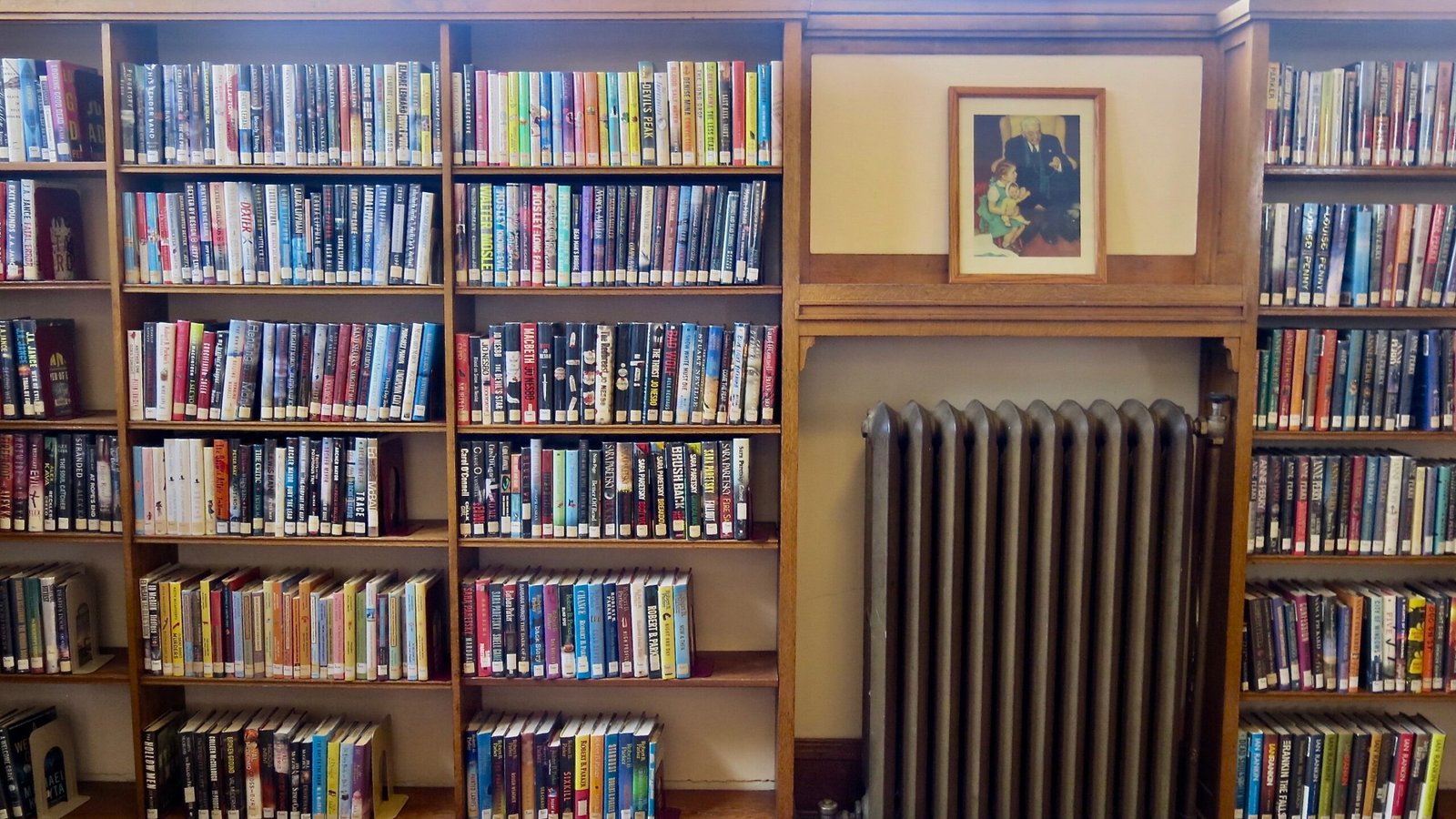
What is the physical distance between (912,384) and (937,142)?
608 millimetres

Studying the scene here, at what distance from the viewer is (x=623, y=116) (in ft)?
8.00

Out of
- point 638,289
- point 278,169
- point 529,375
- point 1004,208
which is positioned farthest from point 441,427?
point 1004,208

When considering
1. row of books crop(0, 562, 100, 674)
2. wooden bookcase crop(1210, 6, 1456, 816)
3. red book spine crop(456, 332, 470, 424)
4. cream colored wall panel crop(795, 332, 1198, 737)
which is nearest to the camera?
wooden bookcase crop(1210, 6, 1456, 816)

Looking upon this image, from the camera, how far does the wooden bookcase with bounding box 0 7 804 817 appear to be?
96.3 inches

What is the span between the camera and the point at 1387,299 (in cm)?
249

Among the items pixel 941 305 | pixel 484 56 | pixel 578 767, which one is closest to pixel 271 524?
pixel 578 767

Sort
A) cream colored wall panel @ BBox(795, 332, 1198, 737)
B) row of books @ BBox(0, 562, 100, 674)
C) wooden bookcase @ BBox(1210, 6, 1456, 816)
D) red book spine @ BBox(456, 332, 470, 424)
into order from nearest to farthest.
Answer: wooden bookcase @ BBox(1210, 6, 1456, 816) → red book spine @ BBox(456, 332, 470, 424) → row of books @ BBox(0, 562, 100, 674) → cream colored wall panel @ BBox(795, 332, 1198, 737)

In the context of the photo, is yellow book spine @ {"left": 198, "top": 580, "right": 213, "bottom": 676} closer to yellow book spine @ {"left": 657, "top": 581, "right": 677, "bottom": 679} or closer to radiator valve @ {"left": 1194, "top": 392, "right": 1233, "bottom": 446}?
yellow book spine @ {"left": 657, "top": 581, "right": 677, "bottom": 679}

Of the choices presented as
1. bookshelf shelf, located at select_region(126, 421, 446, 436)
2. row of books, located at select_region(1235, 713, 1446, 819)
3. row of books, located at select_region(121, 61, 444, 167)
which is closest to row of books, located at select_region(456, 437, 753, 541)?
bookshelf shelf, located at select_region(126, 421, 446, 436)

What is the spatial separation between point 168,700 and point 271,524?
24.5 inches

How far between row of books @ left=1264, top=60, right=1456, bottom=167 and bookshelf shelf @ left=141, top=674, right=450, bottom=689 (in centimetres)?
236

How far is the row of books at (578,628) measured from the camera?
2.54 meters

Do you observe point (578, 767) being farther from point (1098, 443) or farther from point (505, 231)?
point (1098, 443)

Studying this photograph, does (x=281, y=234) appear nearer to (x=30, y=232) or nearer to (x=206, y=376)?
(x=206, y=376)
